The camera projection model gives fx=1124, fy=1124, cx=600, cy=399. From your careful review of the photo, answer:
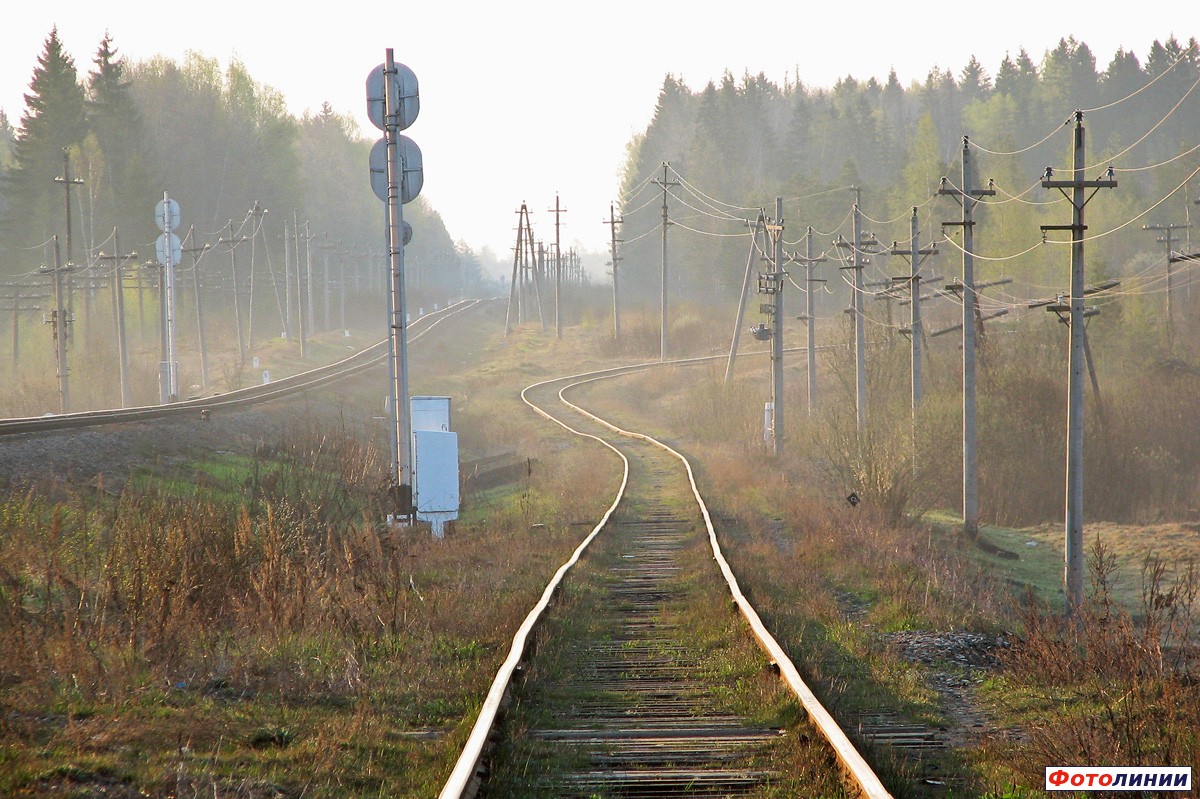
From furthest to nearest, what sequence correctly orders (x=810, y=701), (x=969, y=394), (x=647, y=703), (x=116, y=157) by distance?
(x=116, y=157) < (x=969, y=394) < (x=647, y=703) < (x=810, y=701)

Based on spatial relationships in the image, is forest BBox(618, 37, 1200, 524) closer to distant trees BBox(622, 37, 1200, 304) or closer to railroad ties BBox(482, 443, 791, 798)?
distant trees BBox(622, 37, 1200, 304)

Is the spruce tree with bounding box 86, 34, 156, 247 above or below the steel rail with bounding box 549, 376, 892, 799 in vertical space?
above

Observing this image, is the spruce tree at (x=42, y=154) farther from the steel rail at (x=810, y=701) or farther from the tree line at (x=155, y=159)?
the steel rail at (x=810, y=701)

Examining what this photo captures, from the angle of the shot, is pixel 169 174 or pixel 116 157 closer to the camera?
pixel 116 157

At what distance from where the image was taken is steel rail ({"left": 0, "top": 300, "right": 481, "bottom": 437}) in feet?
70.8

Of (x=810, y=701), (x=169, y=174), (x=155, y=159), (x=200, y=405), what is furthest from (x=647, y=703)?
(x=169, y=174)

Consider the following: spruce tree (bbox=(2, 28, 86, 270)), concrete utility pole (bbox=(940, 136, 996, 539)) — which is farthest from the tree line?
concrete utility pole (bbox=(940, 136, 996, 539))

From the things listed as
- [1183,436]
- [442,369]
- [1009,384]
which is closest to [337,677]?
Result: [1009,384]

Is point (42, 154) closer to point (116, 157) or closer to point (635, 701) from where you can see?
point (116, 157)

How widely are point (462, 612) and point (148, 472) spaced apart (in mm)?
10695

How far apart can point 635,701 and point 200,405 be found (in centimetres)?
2516

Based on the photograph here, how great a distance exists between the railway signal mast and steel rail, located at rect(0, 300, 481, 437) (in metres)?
7.31

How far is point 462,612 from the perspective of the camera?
11.3 metres

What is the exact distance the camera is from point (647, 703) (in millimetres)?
8344
